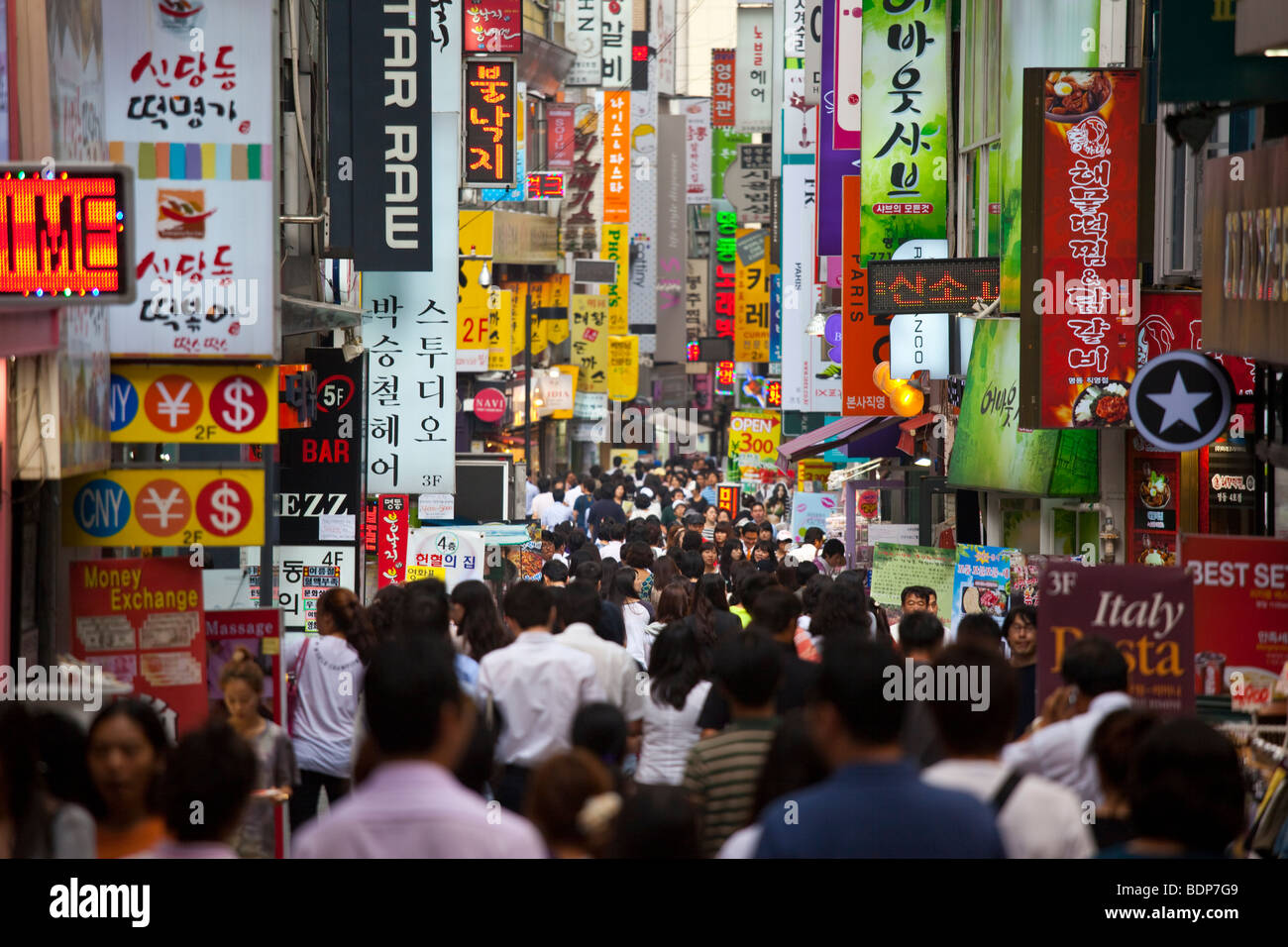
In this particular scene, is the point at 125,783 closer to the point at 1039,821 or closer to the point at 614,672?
the point at 1039,821

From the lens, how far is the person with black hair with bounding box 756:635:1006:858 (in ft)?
13.2

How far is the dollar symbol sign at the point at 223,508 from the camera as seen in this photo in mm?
Answer: 9173

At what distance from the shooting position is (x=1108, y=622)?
23.4ft

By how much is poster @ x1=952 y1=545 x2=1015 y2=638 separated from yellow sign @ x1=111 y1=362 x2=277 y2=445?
5957 millimetres

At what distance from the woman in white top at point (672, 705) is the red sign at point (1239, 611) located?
2.63 m

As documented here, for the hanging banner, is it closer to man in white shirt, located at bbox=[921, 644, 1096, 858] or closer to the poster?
the poster

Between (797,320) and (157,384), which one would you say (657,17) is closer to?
(797,320)

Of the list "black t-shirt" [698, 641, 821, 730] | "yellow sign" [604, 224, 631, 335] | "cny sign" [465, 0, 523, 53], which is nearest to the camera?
"black t-shirt" [698, 641, 821, 730]

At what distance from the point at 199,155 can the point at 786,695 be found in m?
4.98

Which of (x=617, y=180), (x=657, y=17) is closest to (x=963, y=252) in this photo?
(x=617, y=180)

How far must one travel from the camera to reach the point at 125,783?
5043mm

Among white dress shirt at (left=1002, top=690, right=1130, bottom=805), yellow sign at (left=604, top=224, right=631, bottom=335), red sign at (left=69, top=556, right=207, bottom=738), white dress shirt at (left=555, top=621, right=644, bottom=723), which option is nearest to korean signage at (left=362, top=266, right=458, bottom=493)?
red sign at (left=69, top=556, right=207, bottom=738)

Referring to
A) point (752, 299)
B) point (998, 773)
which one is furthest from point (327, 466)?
point (752, 299)

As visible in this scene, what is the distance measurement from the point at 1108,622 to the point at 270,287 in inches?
205
